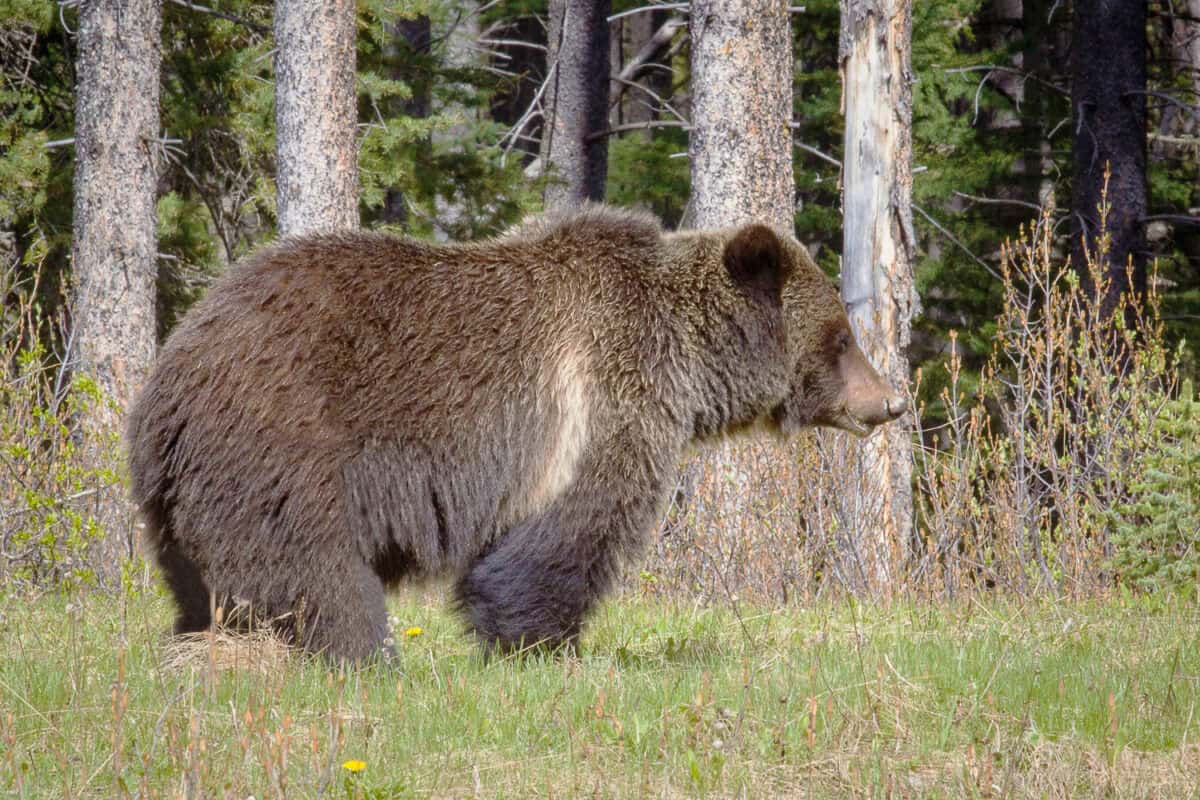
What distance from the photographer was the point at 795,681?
4.91 m

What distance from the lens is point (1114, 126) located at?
48.4 ft

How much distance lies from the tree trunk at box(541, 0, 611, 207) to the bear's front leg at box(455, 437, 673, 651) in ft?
48.1

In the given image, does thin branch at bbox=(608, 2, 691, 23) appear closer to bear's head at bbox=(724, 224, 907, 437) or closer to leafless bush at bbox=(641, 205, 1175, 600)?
leafless bush at bbox=(641, 205, 1175, 600)

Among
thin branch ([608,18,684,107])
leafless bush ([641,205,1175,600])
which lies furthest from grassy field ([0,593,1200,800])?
thin branch ([608,18,684,107])

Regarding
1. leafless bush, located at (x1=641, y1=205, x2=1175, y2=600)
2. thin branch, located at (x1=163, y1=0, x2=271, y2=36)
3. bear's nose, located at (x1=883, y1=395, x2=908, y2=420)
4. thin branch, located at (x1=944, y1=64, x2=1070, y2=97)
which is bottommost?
leafless bush, located at (x1=641, y1=205, x2=1175, y2=600)

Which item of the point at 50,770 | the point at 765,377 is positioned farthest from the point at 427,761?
the point at 765,377

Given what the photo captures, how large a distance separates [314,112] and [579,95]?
9044 mm

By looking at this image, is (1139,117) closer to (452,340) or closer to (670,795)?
(452,340)

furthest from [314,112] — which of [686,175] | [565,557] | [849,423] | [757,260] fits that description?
[686,175]

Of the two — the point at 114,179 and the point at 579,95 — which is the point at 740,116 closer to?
the point at 114,179

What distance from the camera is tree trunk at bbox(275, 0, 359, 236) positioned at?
11.6 meters

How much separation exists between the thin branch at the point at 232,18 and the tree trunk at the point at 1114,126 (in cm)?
920

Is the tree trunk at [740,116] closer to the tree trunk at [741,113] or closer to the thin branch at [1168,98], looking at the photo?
the tree trunk at [741,113]

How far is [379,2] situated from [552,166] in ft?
11.3
